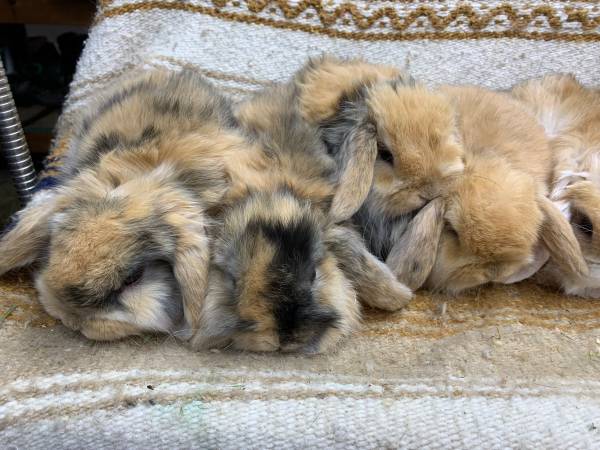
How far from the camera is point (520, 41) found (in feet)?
8.90

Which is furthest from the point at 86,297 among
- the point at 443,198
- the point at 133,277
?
the point at 443,198

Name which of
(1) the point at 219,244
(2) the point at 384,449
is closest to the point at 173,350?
(1) the point at 219,244

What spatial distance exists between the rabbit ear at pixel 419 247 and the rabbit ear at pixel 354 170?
19 cm

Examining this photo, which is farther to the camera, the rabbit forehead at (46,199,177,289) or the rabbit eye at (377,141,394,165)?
the rabbit eye at (377,141,394,165)

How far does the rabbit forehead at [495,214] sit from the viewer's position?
5.32 feet

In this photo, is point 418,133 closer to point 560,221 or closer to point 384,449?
point 560,221

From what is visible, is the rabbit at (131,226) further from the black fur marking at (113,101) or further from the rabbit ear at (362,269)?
the rabbit ear at (362,269)

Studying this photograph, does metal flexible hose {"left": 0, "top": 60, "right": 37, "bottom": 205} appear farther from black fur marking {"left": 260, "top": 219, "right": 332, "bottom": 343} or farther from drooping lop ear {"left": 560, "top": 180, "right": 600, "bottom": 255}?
drooping lop ear {"left": 560, "top": 180, "right": 600, "bottom": 255}

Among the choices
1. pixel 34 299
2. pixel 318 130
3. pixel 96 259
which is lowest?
pixel 34 299

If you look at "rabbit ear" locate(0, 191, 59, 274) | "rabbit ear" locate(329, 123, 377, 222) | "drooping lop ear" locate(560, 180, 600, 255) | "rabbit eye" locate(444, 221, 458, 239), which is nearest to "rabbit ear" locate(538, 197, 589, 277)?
"drooping lop ear" locate(560, 180, 600, 255)

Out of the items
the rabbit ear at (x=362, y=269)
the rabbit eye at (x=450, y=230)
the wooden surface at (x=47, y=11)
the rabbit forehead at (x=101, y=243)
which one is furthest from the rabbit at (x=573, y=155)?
the wooden surface at (x=47, y=11)

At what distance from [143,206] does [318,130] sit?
687 mm

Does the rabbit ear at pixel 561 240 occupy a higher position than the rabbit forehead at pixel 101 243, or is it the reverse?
the rabbit forehead at pixel 101 243

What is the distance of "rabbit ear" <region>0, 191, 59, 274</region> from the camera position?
1522 mm
